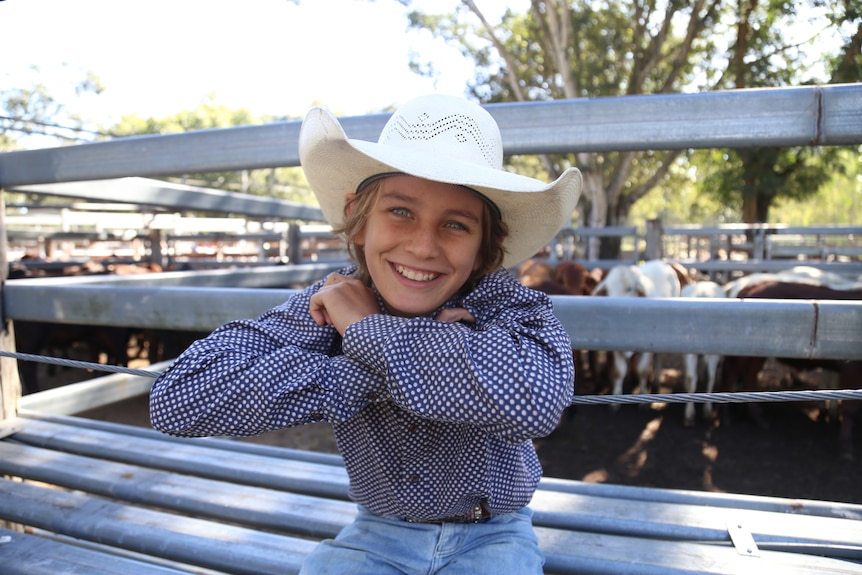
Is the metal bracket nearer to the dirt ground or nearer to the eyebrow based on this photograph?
the eyebrow

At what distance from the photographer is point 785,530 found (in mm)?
1507

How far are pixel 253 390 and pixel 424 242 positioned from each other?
481mm

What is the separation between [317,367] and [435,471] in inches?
15.0

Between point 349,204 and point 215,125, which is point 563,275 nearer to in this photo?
point 349,204

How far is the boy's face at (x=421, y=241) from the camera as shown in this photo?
133 centimetres

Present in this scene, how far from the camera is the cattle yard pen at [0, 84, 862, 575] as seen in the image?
1465 millimetres

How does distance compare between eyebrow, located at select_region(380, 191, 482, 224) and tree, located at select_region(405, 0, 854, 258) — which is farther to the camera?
tree, located at select_region(405, 0, 854, 258)

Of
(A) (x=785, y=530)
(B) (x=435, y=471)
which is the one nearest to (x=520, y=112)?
(B) (x=435, y=471)

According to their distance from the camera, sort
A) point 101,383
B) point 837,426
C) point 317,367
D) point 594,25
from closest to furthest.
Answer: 1. point 317,367
2. point 101,383
3. point 837,426
4. point 594,25

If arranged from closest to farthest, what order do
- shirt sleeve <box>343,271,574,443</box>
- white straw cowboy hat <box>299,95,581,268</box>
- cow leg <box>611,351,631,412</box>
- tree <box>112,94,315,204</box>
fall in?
shirt sleeve <box>343,271,574,443</box> → white straw cowboy hat <box>299,95,581,268</box> → cow leg <box>611,351,631,412</box> → tree <box>112,94,315,204</box>

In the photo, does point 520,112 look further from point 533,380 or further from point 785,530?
point 785,530

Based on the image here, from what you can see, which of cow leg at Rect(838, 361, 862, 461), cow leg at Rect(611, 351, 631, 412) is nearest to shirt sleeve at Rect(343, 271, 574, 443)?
cow leg at Rect(838, 361, 862, 461)

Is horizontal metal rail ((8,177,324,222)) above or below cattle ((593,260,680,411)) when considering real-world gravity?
above

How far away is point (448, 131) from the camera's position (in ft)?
4.46
